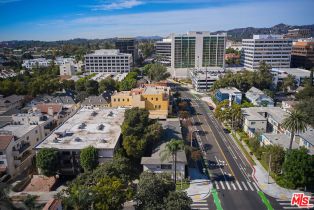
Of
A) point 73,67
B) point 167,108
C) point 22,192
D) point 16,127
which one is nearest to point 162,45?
point 73,67

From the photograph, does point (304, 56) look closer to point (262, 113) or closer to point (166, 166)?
point (262, 113)

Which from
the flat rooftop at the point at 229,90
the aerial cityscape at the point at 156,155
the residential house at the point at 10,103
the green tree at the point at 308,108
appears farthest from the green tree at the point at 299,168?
the residential house at the point at 10,103

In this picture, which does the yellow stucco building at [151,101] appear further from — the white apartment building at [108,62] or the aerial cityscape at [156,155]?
the white apartment building at [108,62]

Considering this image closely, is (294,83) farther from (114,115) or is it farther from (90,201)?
(90,201)

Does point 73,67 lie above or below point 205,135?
above

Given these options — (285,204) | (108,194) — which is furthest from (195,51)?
(108,194)
